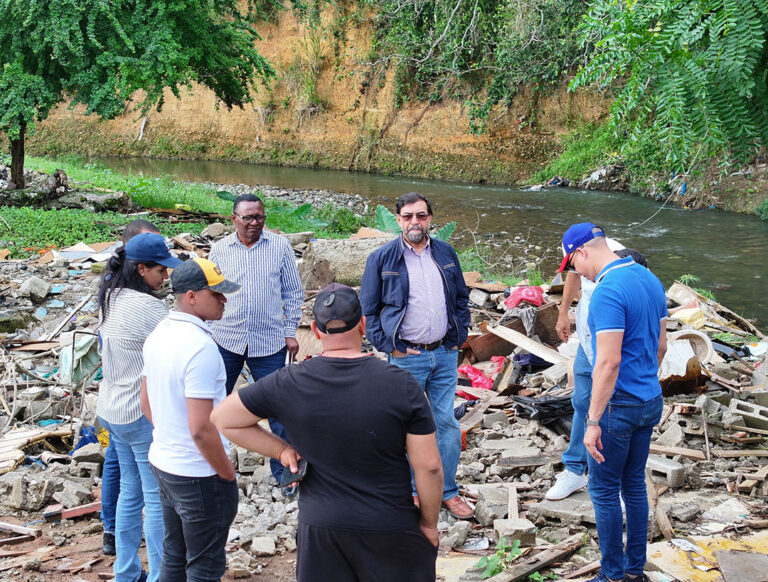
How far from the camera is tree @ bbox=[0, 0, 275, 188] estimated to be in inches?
556

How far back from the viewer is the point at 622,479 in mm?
3717

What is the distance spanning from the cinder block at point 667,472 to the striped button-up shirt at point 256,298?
283 cm

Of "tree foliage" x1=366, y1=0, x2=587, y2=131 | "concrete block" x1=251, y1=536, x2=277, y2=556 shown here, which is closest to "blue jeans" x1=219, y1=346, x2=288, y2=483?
"concrete block" x1=251, y1=536, x2=277, y2=556

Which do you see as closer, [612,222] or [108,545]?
[108,545]

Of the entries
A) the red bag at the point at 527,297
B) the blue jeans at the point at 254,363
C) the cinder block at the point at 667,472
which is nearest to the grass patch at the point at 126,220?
the red bag at the point at 527,297

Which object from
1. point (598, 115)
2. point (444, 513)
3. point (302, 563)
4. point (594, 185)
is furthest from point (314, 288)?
point (598, 115)

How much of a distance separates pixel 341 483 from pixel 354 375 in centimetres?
41

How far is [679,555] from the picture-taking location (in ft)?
13.4

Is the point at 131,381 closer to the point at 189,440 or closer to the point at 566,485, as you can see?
the point at 189,440

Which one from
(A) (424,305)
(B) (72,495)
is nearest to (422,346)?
(A) (424,305)

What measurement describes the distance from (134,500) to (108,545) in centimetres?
77

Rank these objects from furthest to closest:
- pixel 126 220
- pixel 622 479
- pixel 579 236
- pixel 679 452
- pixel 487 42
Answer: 1. pixel 487 42
2. pixel 126 220
3. pixel 679 452
4. pixel 579 236
5. pixel 622 479

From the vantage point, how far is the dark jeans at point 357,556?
259cm

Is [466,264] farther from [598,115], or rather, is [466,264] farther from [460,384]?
[598,115]
